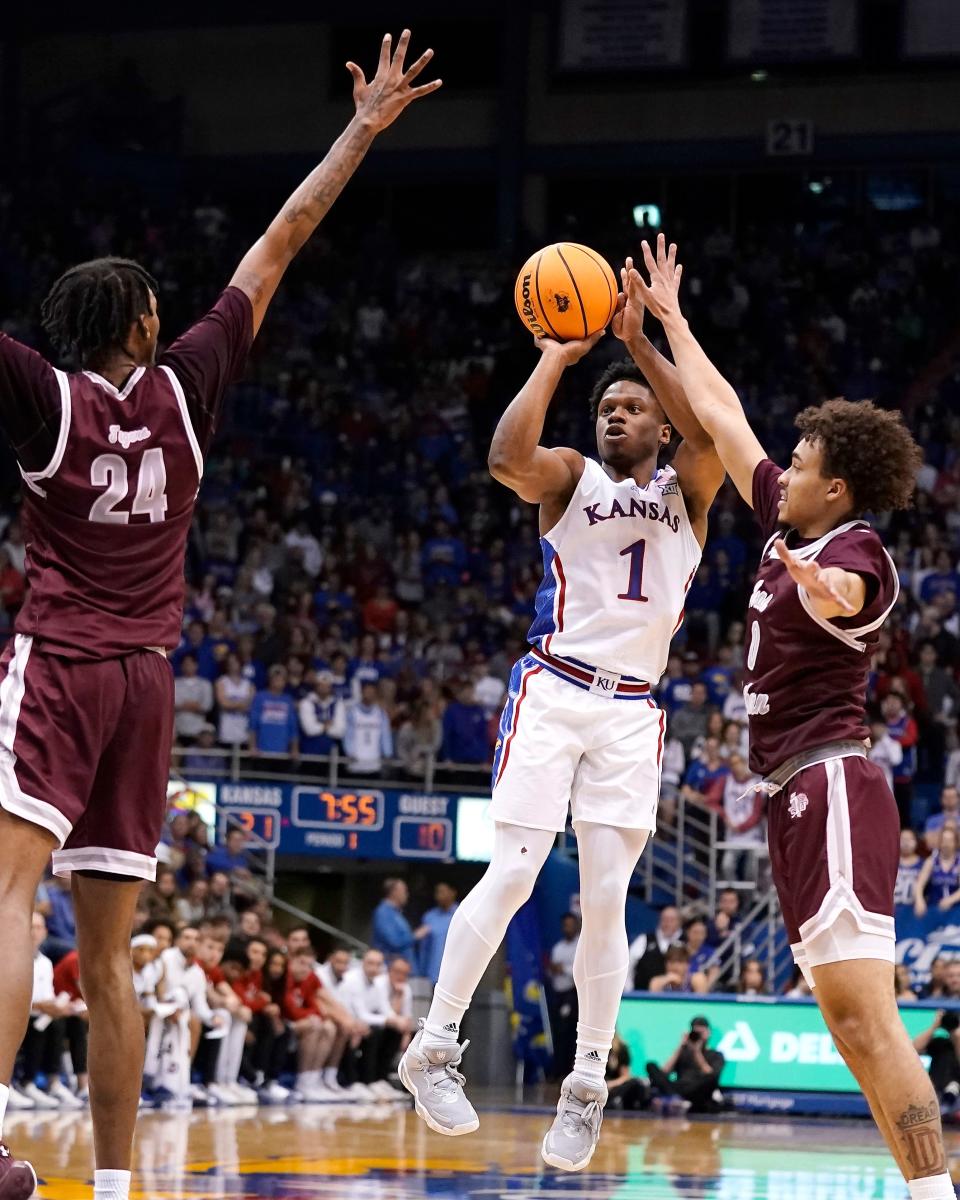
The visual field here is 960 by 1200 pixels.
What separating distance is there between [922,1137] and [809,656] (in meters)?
1.57

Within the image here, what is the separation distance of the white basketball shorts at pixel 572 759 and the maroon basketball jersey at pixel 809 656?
0.87 metres

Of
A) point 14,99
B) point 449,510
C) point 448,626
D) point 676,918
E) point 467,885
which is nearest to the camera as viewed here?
point 676,918

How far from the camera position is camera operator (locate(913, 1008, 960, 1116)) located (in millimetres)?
16513

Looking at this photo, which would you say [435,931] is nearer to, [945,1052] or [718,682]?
[718,682]

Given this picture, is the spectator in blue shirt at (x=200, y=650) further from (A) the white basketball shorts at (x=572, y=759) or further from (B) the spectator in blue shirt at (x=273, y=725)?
(A) the white basketball shorts at (x=572, y=759)

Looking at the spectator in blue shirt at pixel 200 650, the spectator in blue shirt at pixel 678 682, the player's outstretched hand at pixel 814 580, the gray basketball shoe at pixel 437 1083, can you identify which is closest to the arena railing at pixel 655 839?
the spectator in blue shirt at pixel 200 650

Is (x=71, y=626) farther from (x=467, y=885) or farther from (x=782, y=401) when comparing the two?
(x=782, y=401)

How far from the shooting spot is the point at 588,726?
293 inches

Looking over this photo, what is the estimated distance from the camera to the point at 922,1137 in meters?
6.04

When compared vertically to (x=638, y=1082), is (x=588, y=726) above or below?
above

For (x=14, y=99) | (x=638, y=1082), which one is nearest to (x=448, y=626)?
(x=638, y=1082)

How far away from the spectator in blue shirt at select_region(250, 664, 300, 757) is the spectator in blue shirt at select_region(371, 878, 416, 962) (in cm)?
181

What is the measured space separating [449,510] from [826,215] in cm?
835

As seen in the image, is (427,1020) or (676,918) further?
(676,918)
